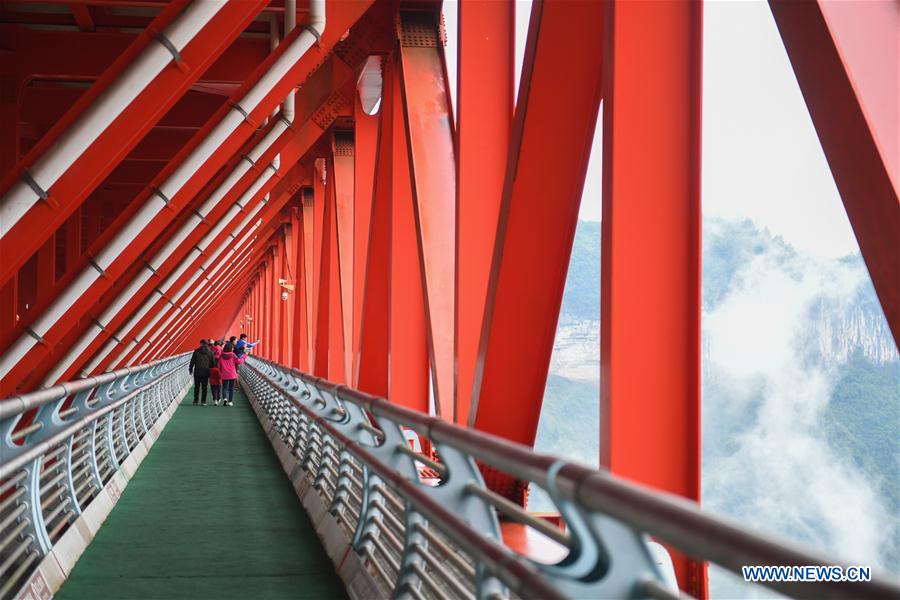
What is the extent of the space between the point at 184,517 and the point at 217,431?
8453 millimetres

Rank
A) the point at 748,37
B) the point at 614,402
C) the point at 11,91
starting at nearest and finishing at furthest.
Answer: the point at 614,402 → the point at 748,37 → the point at 11,91

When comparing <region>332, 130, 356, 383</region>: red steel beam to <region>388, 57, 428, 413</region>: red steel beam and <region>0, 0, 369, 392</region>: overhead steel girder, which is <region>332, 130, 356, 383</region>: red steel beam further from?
<region>388, 57, 428, 413</region>: red steel beam

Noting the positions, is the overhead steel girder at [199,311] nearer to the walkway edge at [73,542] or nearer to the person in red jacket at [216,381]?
the person in red jacket at [216,381]

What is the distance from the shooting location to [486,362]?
18.5 ft

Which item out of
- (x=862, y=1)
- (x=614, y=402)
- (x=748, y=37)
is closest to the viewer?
(x=862, y=1)

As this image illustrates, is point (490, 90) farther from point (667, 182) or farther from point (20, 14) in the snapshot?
point (20, 14)

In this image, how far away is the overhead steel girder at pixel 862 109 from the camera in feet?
9.66

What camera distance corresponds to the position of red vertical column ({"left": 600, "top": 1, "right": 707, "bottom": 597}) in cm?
402

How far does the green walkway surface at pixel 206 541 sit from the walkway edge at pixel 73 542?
6 centimetres

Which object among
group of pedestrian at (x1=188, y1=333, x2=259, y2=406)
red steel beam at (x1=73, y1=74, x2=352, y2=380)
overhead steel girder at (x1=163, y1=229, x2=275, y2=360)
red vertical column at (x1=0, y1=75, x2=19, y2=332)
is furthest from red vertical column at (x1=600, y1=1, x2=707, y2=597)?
overhead steel girder at (x1=163, y1=229, x2=275, y2=360)

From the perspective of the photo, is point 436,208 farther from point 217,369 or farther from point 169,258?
point 217,369

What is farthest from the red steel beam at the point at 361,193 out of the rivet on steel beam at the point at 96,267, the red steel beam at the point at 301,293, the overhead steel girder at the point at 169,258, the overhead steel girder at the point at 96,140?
the red steel beam at the point at 301,293

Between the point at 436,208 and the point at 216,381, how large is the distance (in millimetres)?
16041

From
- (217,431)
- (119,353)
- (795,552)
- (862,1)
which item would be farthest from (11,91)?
(795,552)
